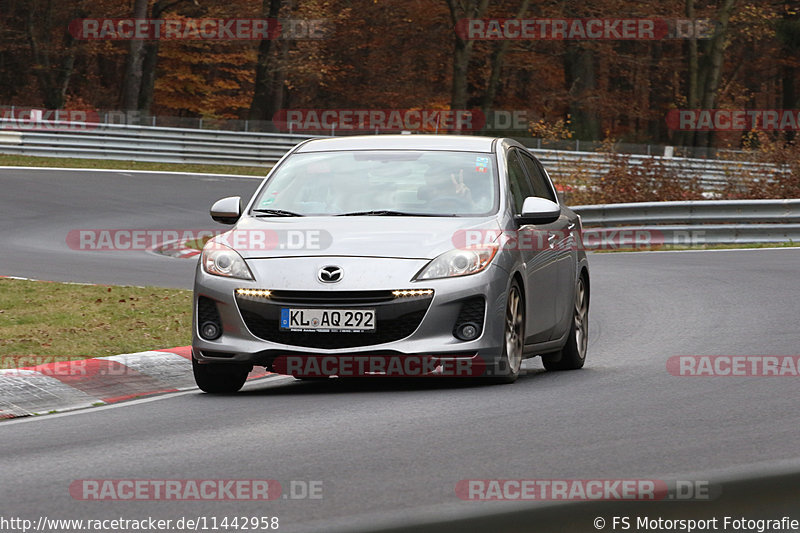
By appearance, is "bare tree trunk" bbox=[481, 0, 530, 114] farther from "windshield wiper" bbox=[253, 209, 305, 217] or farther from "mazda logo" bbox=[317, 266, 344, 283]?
"mazda logo" bbox=[317, 266, 344, 283]

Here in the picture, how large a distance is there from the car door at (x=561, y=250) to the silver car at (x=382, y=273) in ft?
0.36

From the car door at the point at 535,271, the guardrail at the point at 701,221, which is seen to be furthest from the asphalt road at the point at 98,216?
the guardrail at the point at 701,221

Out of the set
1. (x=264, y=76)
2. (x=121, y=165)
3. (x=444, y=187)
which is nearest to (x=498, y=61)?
(x=264, y=76)

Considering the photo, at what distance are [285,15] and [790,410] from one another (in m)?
48.5

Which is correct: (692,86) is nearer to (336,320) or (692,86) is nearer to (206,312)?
(206,312)

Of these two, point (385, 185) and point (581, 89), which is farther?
point (581, 89)

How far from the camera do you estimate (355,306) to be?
8.30 metres

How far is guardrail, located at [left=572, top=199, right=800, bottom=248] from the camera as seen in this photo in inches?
898

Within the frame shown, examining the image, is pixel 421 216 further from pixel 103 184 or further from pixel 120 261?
pixel 103 184

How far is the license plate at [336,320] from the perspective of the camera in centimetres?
830

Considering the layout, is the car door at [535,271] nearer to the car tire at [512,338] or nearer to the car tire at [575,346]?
the car tire at [512,338]

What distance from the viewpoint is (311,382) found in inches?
378

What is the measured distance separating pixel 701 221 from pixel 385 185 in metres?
14.5

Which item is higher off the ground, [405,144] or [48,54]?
[48,54]
